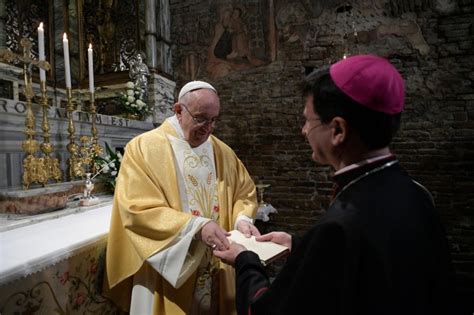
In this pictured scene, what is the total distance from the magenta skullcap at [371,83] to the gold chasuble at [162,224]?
3.06ft

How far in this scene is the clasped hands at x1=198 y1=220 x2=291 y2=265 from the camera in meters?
1.27

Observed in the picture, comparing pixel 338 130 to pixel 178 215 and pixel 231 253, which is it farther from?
pixel 178 215

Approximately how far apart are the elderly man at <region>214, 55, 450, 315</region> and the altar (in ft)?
2.89

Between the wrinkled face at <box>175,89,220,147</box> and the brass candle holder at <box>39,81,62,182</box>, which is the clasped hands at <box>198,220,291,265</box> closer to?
the wrinkled face at <box>175,89,220,147</box>

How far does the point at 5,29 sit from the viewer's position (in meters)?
4.57

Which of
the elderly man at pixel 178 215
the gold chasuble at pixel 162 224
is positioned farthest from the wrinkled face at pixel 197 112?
the gold chasuble at pixel 162 224

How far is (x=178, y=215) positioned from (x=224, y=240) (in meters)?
0.27

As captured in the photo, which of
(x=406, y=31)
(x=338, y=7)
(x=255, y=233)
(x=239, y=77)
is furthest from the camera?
(x=239, y=77)

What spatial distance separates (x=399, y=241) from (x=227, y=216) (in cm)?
121

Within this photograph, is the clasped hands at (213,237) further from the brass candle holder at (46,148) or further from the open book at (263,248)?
the brass candle holder at (46,148)

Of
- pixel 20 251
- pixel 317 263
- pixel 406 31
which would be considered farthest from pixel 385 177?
pixel 406 31

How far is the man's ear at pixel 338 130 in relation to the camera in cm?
88

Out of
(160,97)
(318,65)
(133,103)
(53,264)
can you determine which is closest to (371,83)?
(53,264)

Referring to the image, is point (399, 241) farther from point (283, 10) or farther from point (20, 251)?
point (283, 10)
